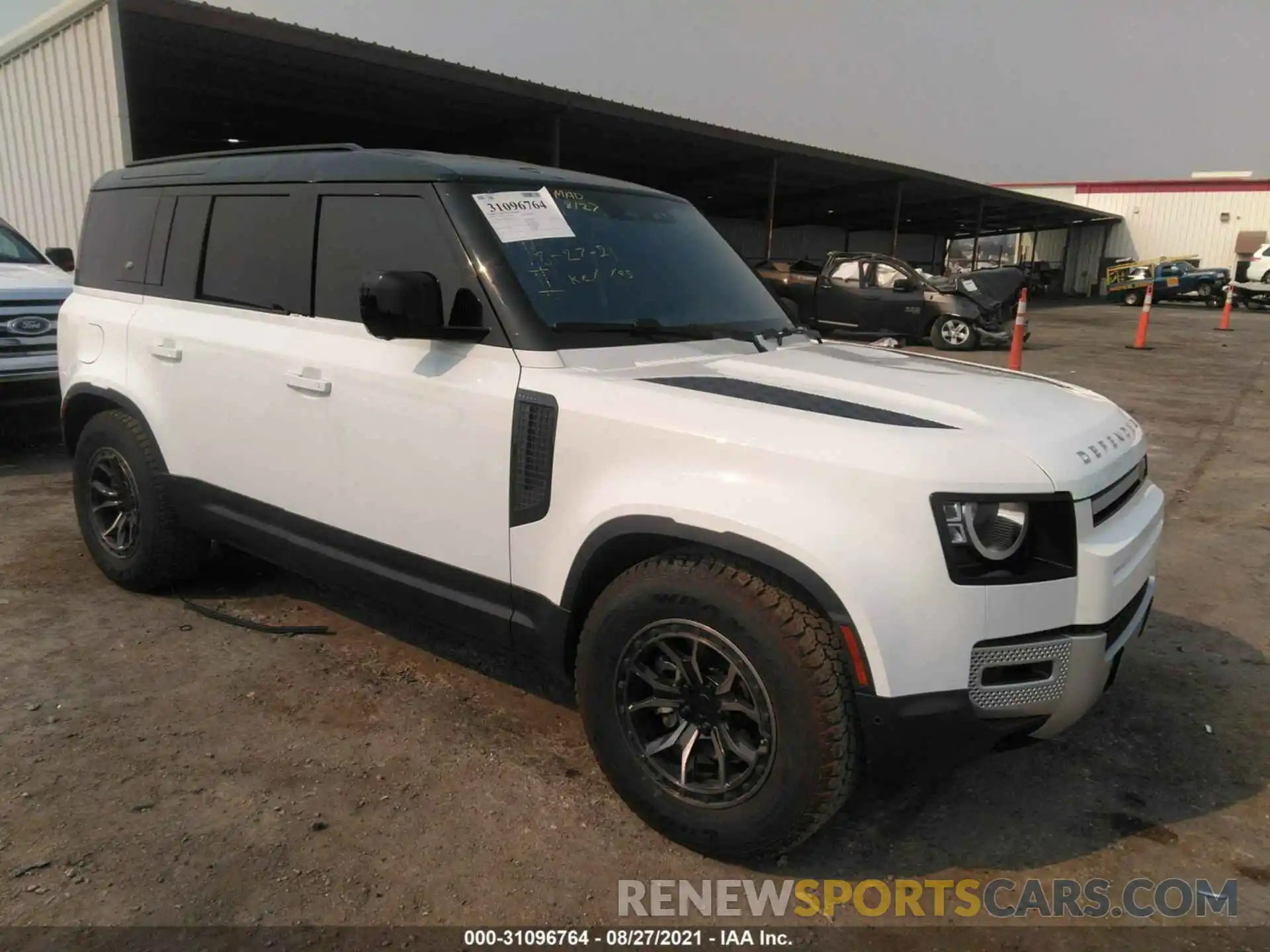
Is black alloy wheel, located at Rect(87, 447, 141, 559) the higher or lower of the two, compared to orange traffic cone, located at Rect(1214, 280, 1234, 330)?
lower

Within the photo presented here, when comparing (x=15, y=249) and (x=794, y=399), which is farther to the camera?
(x=15, y=249)

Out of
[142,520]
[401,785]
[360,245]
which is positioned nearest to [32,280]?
[142,520]

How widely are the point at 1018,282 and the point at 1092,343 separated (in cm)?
217

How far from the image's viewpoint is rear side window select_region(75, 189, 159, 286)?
4.09m

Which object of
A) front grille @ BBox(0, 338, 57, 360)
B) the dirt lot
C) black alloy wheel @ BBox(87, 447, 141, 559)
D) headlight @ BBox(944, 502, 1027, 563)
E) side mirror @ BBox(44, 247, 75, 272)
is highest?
side mirror @ BBox(44, 247, 75, 272)

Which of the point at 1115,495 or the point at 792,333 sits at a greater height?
the point at 792,333

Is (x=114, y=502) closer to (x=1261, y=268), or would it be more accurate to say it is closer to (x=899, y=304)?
(x=899, y=304)

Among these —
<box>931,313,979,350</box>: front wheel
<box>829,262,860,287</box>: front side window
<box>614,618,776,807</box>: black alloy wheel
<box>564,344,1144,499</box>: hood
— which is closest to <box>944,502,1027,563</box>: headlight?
<box>564,344,1144,499</box>: hood

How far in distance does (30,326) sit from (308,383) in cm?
512

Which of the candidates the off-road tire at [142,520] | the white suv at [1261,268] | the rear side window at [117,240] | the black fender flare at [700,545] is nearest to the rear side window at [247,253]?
the rear side window at [117,240]

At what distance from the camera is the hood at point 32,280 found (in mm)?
6883

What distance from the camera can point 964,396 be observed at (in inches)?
107

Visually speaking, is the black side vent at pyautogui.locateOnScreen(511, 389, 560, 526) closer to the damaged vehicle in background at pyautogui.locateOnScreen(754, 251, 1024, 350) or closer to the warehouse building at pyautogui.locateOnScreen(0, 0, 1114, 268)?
the warehouse building at pyautogui.locateOnScreen(0, 0, 1114, 268)

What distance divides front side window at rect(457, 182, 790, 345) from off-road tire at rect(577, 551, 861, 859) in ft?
2.98
